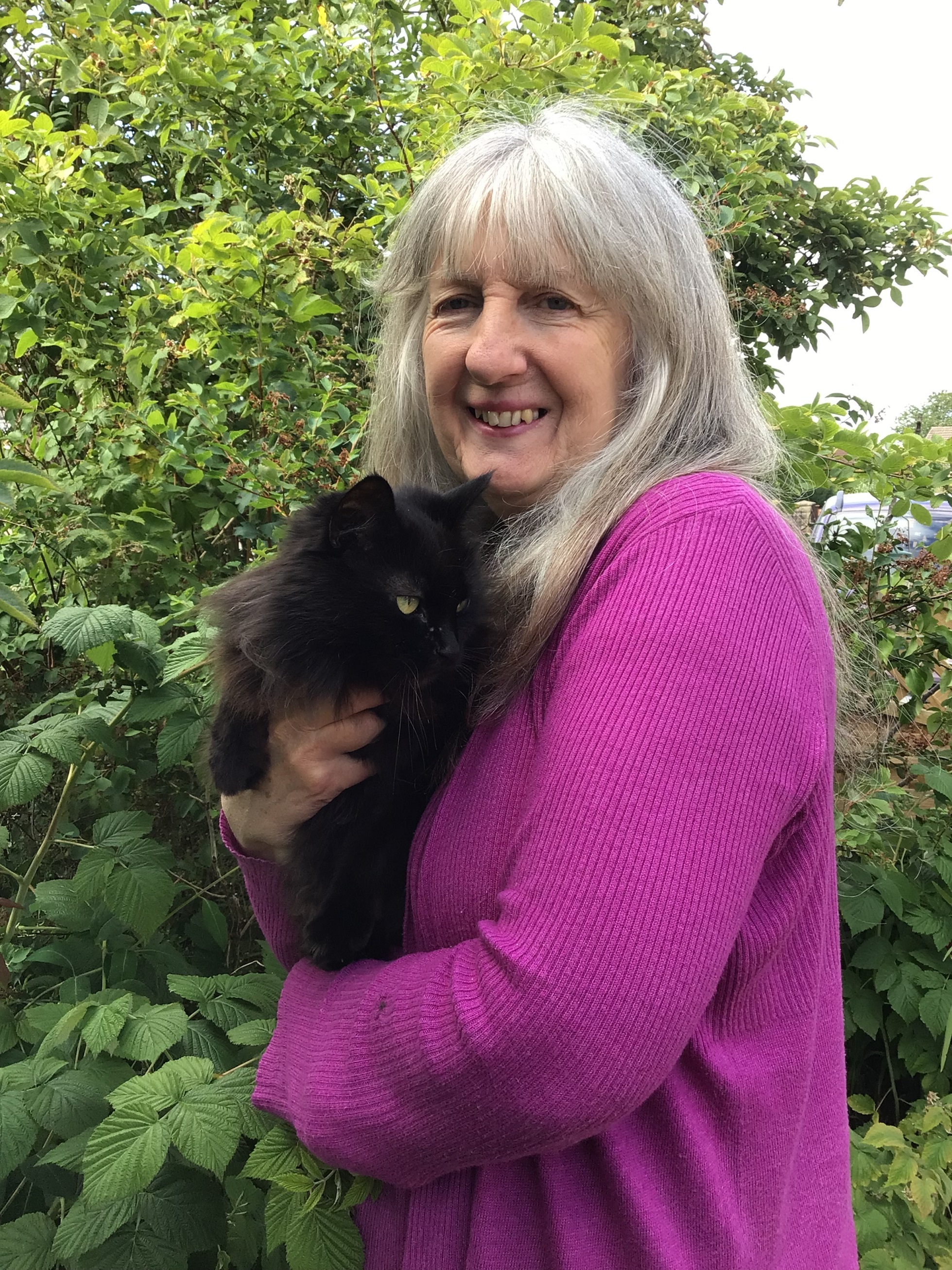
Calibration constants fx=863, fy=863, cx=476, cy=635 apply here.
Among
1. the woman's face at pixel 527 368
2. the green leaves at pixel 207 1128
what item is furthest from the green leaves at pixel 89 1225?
the woman's face at pixel 527 368

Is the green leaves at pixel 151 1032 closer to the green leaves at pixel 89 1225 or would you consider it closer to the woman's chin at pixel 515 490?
the green leaves at pixel 89 1225

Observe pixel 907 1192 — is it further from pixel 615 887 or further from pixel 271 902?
pixel 615 887

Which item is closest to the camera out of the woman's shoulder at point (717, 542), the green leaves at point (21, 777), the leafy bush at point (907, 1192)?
the woman's shoulder at point (717, 542)

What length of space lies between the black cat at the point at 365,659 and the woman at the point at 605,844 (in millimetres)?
58

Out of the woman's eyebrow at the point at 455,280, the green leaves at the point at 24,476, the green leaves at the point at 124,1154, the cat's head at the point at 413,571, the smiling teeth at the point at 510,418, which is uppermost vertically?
the woman's eyebrow at the point at 455,280

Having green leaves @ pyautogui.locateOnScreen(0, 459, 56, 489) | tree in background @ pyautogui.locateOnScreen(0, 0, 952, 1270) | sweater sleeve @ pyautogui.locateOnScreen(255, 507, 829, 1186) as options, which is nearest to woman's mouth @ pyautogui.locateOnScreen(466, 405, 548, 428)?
sweater sleeve @ pyautogui.locateOnScreen(255, 507, 829, 1186)

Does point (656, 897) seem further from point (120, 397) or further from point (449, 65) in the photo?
point (120, 397)

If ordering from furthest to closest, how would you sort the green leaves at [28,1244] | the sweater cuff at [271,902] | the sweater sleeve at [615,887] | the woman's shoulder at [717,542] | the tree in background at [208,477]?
A: the tree in background at [208,477] < the sweater cuff at [271,902] < the green leaves at [28,1244] < the woman's shoulder at [717,542] < the sweater sleeve at [615,887]

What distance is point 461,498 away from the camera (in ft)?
4.87

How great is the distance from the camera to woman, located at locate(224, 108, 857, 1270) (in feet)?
2.82

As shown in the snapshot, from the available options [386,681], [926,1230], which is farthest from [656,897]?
[926,1230]

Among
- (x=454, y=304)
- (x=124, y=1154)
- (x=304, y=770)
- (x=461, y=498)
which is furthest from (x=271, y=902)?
(x=454, y=304)

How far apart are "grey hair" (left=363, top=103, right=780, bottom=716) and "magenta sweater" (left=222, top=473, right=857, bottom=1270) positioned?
0.30ft

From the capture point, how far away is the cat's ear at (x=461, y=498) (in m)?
1.45
